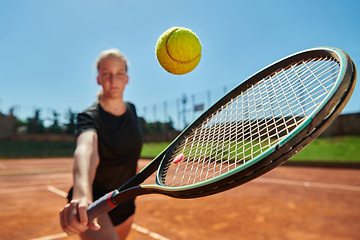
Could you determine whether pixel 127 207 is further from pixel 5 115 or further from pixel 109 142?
pixel 5 115

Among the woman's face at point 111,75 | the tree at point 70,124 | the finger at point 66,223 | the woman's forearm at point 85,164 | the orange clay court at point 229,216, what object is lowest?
the tree at point 70,124

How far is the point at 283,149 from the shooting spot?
0.87m

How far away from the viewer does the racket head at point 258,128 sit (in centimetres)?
88

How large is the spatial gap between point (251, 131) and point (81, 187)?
975 mm

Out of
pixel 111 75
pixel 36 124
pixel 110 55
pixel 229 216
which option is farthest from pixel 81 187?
pixel 36 124

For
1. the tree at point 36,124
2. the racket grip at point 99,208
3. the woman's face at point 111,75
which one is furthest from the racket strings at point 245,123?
the tree at point 36,124

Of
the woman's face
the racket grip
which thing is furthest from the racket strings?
the woman's face

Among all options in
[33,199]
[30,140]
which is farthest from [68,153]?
[33,199]

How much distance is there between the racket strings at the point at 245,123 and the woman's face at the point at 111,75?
25.7 inches

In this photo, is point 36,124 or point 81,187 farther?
point 36,124

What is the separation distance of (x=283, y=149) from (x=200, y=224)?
2.72 meters

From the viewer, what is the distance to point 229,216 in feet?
11.7

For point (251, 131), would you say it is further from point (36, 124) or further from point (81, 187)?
point (36, 124)

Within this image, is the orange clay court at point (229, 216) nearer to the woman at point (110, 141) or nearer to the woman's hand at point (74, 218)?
the woman at point (110, 141)
